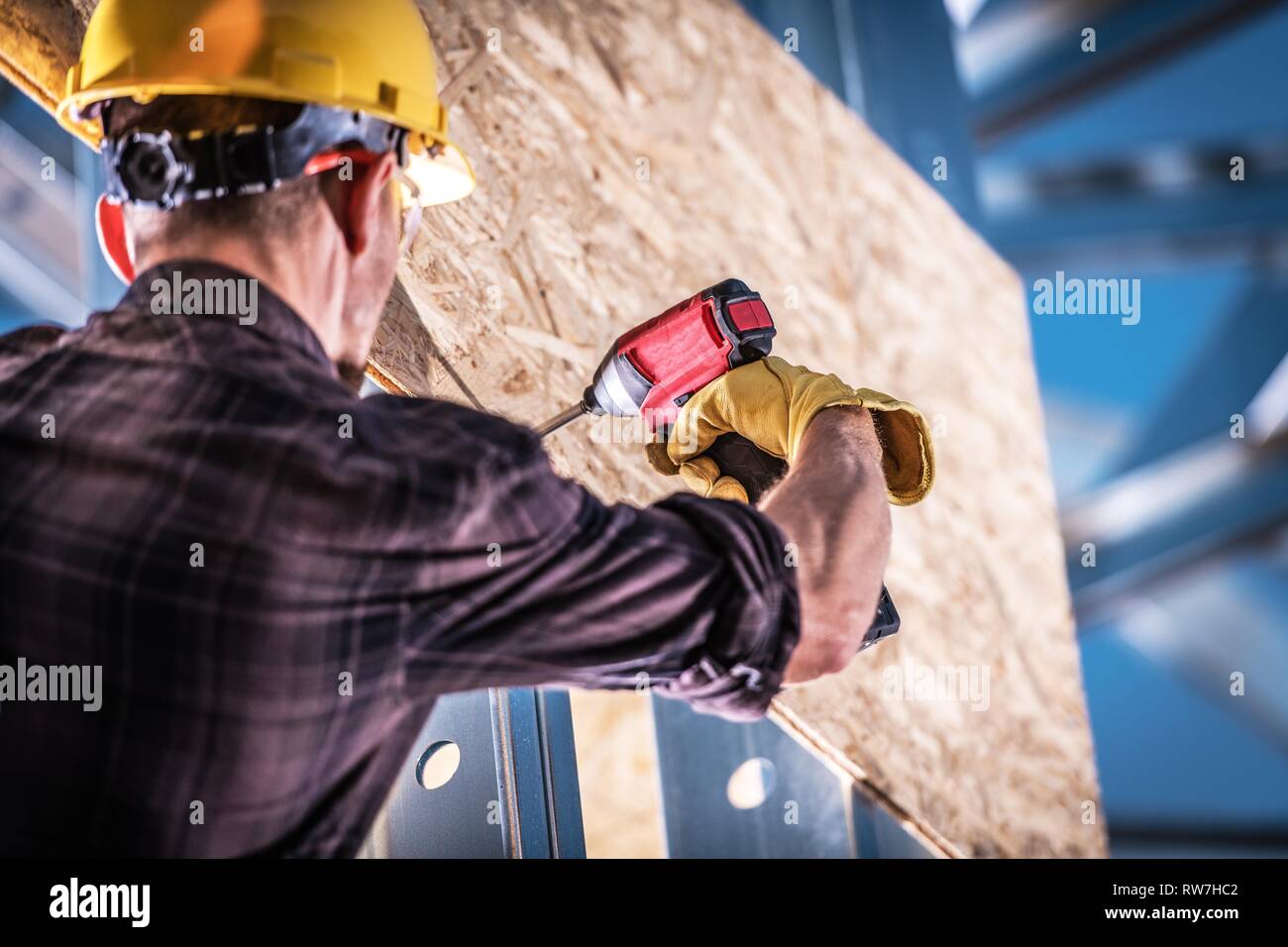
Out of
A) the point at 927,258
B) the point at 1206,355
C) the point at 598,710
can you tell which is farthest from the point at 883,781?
the point at 1206,355

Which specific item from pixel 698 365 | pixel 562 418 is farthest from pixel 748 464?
pixel 562 418

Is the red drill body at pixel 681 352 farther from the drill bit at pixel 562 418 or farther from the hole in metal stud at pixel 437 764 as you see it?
the hole in metal stud at pixel 437 764

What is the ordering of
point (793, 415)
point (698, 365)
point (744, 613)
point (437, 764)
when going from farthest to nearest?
point (437, 764) → point (698, 365) → point (793, 415) → point (744, 613)

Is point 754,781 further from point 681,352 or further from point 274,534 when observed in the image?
point 274,534

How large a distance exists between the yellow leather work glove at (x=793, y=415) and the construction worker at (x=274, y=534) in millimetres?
252

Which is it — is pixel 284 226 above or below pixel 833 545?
above

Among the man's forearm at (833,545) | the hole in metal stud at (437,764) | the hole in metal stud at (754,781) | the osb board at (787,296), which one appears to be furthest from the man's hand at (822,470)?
the hole in metal stud at (754,781)

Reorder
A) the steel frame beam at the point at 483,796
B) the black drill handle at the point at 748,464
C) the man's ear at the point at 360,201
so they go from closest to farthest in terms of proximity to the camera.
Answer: the man's ear at the point at 360,201 < the black drill handle at the point at 748,464 < the steel frame beam at the point at 483,796

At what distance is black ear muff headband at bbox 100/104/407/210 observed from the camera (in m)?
0.97

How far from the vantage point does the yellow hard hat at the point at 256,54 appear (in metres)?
1.01

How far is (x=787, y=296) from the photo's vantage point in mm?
2129

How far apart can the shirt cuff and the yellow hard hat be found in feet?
1.70

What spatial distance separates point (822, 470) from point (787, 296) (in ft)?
3.29

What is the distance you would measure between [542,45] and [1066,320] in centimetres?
217
